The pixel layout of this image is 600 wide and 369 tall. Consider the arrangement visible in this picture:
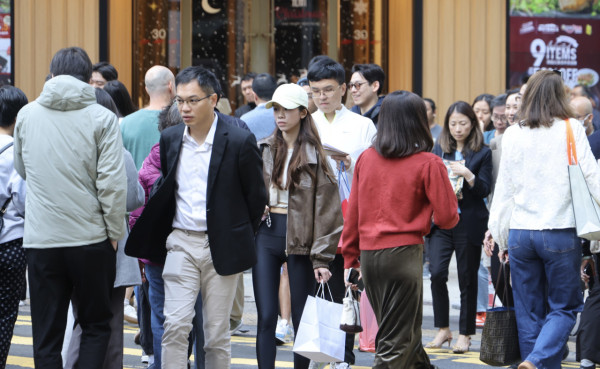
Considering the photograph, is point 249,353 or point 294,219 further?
point 249,353

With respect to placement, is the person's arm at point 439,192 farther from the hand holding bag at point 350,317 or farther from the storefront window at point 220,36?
the storefront window at point 220,36

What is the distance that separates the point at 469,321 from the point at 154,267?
304 centimetres

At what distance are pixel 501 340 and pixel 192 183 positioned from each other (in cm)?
257

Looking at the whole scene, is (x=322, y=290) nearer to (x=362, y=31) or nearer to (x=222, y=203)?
(x=222, y=203)

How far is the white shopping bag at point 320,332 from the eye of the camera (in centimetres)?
675

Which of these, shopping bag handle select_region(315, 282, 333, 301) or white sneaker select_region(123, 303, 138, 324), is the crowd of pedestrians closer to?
shopping bag handle select_region(315, 282, 333, 301)

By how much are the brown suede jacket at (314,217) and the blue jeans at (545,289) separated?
1.30 meters

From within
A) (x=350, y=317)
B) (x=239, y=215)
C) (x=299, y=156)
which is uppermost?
(x=299, y=156)

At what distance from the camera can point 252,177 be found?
6.54 m

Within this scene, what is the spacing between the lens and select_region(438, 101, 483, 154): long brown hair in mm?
9164

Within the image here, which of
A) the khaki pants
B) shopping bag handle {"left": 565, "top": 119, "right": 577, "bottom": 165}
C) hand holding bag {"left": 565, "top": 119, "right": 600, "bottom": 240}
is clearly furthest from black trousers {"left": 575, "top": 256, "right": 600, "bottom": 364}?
the khaki pants

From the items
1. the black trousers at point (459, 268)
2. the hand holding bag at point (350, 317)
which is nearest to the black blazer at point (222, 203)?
the hand holding bag at point (350, 317)

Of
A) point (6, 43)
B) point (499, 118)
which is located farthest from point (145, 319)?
point (6, 43)

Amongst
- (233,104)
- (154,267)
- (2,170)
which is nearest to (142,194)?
(154,267)
